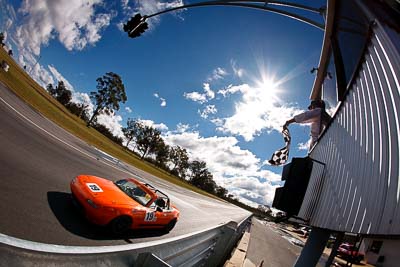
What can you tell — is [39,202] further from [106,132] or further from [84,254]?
[106,132]

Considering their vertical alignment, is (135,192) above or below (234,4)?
below

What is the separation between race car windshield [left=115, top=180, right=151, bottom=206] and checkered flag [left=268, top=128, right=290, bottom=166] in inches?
165

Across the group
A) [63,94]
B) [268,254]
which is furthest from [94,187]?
[63,94]

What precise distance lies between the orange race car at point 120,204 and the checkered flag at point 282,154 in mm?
3880

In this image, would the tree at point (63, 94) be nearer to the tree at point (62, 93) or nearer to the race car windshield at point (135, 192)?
the tree at point (62, 93)

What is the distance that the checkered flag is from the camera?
4.83 meters

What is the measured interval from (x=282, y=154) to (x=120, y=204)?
412 centimetres

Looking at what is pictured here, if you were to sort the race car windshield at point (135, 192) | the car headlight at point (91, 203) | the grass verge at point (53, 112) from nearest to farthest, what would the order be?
the car headlight at point (91, 203), the race car windshield at point (135, 192), the grass verge at point (53, 112)

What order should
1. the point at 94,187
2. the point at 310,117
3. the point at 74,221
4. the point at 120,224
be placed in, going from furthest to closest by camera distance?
the point at 94,187
the point at 120,224
the point at 74,221
the point at 310,117

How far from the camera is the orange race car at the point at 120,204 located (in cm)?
573

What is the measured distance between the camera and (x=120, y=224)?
607cm

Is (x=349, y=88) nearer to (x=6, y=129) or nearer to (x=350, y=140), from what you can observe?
(x=350, y=140)

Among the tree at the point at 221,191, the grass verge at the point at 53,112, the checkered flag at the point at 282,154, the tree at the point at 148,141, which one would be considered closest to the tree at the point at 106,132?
the tree at the point at 148,141

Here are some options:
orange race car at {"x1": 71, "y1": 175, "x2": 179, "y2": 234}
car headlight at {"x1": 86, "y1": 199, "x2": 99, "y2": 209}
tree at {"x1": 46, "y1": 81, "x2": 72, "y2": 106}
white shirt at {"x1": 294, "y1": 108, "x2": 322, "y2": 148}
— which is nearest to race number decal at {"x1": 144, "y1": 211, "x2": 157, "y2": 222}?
orange race car at {"x1": 71, "y1": 175, "x2": 179, "y2": 234}
